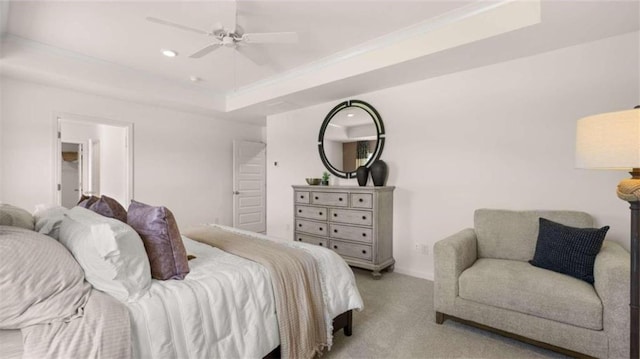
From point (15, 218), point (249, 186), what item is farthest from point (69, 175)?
point (15, 218)

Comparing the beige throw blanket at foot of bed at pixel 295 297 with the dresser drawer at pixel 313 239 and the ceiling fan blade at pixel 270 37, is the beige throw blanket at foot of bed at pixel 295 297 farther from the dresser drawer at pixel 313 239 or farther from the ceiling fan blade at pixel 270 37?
the dresser drawer at pixel 313 239

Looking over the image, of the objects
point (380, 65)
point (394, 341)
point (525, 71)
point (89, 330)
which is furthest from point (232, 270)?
point (525, 71)

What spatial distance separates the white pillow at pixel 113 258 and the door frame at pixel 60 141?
3090 millimetres

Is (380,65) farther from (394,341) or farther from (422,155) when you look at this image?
(394,341)

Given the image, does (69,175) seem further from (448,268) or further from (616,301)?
(616,301)

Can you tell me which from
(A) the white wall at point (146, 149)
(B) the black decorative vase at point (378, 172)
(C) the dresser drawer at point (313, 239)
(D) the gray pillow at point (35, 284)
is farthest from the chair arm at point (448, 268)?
(A) the white wall at point (146, 149)

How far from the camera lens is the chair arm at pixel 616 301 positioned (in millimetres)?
1641

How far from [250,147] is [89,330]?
5121 millimetres

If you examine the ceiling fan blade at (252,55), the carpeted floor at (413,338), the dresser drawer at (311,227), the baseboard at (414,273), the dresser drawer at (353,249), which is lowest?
the carpeted floor at (413,338)

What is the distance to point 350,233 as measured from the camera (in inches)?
138

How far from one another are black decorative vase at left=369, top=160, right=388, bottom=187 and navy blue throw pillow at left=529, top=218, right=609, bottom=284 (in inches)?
66.0

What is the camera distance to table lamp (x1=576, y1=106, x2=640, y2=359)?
1250 mm

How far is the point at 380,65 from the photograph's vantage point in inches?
118

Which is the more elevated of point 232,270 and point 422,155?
point 422,155
